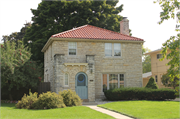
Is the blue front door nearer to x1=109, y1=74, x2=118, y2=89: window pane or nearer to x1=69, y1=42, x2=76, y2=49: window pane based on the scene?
x1=69, y1=42, x2=76, y2=49: window pane

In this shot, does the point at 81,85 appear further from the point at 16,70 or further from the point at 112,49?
the point at 16,70

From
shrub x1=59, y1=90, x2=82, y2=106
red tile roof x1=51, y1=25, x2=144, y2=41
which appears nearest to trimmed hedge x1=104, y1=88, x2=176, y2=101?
shrub x1=59, y1=90, x2=82, y2=106

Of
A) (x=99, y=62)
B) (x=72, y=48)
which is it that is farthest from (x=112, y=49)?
(x=72, y=48)

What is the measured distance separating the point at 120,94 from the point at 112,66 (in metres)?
3.19

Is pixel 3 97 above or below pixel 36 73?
below

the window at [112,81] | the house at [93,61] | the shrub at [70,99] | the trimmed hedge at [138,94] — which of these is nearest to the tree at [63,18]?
the house at [93,61]

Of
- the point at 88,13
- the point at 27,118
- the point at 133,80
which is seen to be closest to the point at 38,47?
the point at 88,13

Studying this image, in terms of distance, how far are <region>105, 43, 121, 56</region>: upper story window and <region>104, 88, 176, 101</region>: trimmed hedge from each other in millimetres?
3783

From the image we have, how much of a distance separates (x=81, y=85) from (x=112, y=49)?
15.7ft

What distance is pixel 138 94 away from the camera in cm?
→ 1808

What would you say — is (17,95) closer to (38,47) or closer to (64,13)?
(38,47)

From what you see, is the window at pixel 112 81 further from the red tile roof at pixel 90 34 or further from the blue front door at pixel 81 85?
the red tile roof at pixel 90 34

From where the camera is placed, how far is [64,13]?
29.0 meters

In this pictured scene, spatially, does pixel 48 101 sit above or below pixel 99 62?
below
